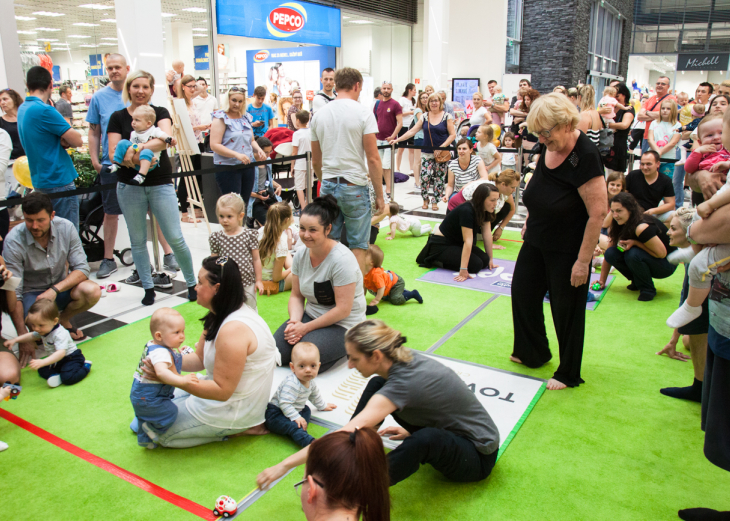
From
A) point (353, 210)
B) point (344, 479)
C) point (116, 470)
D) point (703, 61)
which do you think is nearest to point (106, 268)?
point (353, 210)

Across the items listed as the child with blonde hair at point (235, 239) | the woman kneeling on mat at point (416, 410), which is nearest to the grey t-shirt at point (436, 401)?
the woman kneeling on mat at point (416, 410)

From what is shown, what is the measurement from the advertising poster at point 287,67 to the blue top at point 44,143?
8158mm

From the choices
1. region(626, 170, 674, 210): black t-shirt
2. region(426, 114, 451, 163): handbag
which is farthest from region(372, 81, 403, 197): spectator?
region(626, 170, 674, 210): black t-shirt

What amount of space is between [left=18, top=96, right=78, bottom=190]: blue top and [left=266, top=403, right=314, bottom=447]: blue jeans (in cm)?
295

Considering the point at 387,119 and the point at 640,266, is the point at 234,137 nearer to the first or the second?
the point at 387,119

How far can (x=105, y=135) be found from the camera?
4824 mm

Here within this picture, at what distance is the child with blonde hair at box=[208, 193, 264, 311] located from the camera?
3975mm

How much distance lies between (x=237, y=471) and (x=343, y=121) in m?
2.54

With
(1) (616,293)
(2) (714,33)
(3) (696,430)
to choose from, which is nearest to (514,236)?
(1) (616,293)

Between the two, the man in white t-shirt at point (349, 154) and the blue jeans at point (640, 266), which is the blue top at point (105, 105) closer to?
the man in white t-shirt at point (349, 154)

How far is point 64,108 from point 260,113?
2.77m

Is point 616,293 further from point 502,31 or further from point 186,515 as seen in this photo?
point 502,31

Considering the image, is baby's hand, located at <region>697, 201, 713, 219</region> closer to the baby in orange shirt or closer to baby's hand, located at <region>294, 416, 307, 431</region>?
baby's hand, located at <region>294, 416, 307, 431</region>

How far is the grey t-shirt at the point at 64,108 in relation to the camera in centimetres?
794
